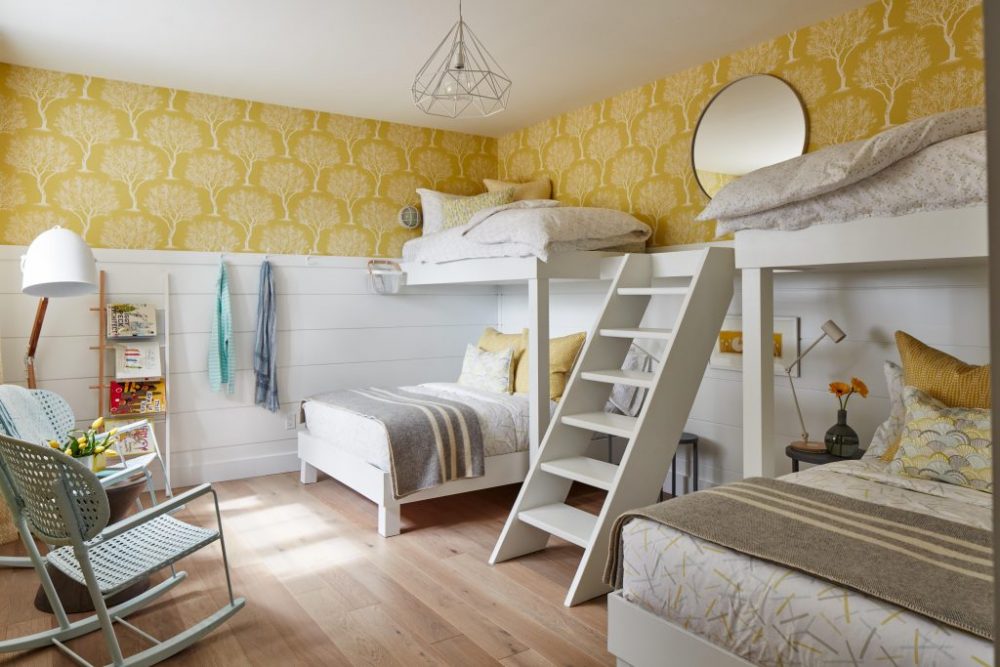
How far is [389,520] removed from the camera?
3391mm

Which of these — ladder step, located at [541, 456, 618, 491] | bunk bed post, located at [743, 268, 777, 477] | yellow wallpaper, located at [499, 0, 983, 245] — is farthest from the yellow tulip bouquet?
yellow wallpaper, located at [499, 0, 983, 245]

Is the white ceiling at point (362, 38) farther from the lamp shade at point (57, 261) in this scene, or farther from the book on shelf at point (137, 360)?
the book on shelf at point (137, 360)

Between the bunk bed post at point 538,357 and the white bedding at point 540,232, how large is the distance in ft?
0.57

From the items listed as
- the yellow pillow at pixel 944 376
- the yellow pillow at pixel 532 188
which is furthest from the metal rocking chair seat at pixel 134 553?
the yellow pillow at pixel 532 188

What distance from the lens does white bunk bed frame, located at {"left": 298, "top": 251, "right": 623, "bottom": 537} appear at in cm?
343

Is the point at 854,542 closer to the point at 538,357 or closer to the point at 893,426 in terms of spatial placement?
the point at 893,426

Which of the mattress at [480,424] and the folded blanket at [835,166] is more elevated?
the folded blanket at [835,166]

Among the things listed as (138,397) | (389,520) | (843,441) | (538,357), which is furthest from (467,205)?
(843,441)

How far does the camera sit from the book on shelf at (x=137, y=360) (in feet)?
13.3

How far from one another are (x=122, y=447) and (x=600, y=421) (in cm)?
271

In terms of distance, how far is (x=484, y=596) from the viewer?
2.70 metres

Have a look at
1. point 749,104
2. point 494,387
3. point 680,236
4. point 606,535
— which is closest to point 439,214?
point 494,387

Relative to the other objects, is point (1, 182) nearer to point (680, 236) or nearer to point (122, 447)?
point (122, 447)

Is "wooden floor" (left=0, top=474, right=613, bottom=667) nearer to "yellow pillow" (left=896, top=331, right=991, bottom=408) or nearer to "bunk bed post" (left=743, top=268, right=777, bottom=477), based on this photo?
"bunk bed post" (left=743, top=268, right=777, bottom=477)
